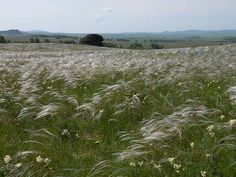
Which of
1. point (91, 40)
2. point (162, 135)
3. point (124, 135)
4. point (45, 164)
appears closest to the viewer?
point (45, 164)

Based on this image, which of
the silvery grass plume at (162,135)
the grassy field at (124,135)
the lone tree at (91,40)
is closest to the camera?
the grassy field at (124,135)

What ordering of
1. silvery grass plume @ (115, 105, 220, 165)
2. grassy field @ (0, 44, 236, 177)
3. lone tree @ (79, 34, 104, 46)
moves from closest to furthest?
grassy field @ (0, 44, 236, 177)
silvery grass plume @ (115, 105, 220, 165)
lone tree @ (79, 34, 104, 46)

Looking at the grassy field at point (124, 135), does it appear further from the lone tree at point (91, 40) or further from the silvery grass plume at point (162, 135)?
the lone tree at point (91, 40)

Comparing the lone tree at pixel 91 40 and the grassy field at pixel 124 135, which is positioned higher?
the grassy field at pixel 124 135

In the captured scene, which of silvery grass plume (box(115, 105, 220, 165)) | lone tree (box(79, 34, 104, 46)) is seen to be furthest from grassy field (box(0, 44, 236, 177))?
lone tree (box(79, 34, 104, 46))

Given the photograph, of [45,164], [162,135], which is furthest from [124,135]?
[45,164]

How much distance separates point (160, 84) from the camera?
1336 centimetres

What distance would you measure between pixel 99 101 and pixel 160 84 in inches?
119

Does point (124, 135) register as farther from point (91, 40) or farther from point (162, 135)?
point (91, 40)

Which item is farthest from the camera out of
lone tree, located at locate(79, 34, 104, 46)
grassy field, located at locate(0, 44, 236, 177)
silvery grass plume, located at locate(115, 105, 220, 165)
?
lone tree, located at locate(79, 34, 104, 46)

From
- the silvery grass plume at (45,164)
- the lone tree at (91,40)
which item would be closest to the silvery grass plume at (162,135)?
the silvery grass plume at (45,164)

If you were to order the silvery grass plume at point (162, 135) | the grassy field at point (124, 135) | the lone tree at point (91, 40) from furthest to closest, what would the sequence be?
the lone tree at point (91, 40)
the silvery grass plume at point (162, 135)
the grassy field at point (124, 135)

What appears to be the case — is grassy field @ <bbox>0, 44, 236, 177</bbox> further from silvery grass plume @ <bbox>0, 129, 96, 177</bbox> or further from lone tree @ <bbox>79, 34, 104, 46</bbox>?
lone tree @ <bbox>79, 34, 104, 46</bbox>

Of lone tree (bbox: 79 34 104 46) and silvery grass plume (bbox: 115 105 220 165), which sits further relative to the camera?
lone tree (bbox: 79 34 104 46)
